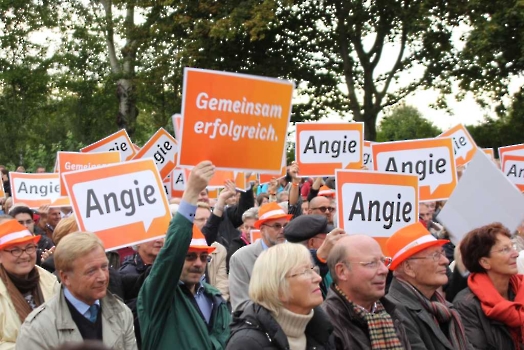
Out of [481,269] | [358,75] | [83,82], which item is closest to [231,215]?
[481,269]

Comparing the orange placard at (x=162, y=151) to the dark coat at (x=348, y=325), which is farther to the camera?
the orange placard at (x=162, y=151)

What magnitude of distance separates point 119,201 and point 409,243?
2490 millimetres

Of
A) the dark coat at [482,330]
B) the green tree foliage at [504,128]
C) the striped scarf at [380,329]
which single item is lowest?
the dark coat at [482,330]

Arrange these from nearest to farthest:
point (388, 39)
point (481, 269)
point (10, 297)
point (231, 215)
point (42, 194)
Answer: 1. point (10, 297)
2. point (481, 269)
3. point (231, 215)
4. point (42, 194)
5. point (388, 39)

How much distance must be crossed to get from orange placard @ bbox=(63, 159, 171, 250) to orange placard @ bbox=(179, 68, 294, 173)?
5.09 feet

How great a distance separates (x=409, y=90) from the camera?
1062 inches

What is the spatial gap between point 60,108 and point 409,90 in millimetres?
12286

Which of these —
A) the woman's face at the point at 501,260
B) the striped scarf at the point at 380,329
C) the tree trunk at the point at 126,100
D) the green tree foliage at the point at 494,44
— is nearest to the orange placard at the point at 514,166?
the woman's face at the point at 501,260

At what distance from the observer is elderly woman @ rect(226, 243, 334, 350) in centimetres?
435

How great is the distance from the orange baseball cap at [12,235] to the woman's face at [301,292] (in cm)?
226

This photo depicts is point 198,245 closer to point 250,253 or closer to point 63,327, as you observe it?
point 63,327

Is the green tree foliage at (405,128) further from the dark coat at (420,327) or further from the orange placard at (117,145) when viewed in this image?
the dark coat at (420,327)

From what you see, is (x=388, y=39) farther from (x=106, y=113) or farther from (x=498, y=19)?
(x=106, y=113)

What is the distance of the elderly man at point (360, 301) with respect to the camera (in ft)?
15.8
